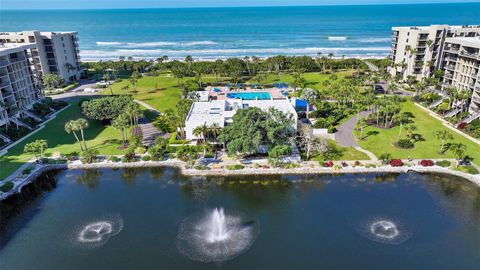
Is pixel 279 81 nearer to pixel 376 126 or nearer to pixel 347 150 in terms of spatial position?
pixel 376 126

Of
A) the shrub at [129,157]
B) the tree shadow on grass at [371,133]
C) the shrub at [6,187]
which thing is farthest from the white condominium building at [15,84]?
the tree shadow on grass at [371,133]

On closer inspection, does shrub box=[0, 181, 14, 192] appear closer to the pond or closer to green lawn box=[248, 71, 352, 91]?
the pond

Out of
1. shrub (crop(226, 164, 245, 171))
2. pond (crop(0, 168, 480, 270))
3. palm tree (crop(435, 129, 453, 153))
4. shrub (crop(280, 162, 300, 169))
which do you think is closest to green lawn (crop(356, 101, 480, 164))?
palm tree (crop(435, 129, 453, 153))

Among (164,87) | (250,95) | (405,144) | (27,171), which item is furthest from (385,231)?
(164,87)

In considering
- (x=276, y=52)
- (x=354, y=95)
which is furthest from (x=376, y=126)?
(x=276, y=52)

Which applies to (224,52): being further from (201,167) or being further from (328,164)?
(328,164)

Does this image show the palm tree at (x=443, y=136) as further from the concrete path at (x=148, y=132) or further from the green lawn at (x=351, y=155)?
the concrete path at (x=148, y=132)
